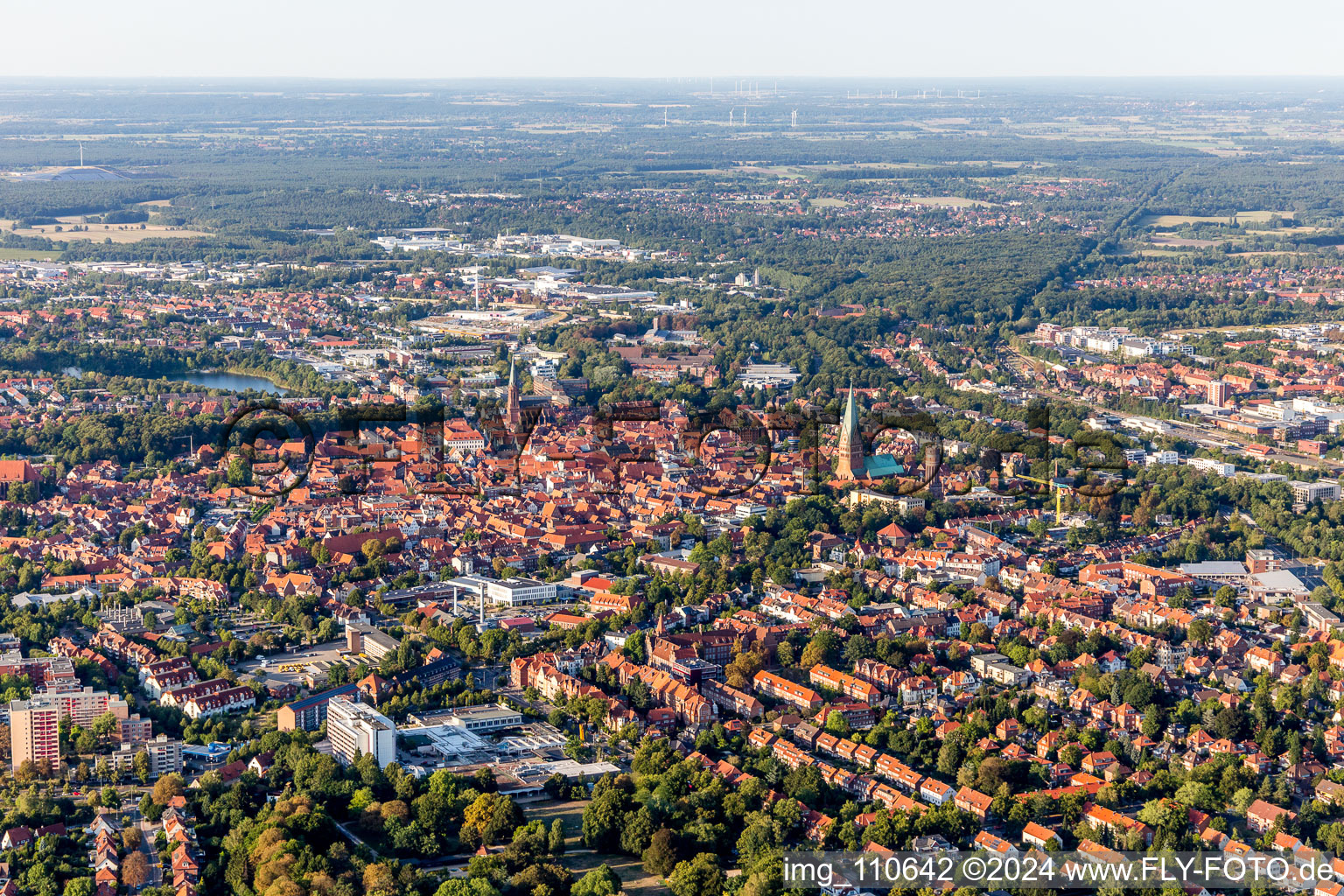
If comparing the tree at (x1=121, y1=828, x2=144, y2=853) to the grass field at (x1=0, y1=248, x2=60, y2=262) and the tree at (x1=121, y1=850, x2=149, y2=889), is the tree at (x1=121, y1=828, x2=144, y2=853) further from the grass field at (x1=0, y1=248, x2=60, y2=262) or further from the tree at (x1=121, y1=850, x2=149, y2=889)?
the grass field at (x1=0, y1=248, x2=60, y2=262)

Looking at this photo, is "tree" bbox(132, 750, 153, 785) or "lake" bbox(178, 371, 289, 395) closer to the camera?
"tree" bbox(132, 750, 153, 785)

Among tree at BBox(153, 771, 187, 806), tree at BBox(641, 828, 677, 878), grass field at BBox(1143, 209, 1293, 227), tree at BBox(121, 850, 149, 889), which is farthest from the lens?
grass field at BBox(1143, 209, 1293, 227)

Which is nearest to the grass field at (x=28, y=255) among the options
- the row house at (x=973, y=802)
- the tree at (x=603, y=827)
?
the tree at (x=603, y=827)

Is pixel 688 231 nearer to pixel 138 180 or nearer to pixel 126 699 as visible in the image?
pixel 138 180

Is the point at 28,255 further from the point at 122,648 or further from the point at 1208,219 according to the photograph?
the point at 122,648

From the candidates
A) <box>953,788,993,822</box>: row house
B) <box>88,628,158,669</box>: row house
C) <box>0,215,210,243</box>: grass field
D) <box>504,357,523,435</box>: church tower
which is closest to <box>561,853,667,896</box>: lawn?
<box>953,788,993,822</box>: row house

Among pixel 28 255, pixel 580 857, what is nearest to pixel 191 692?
pixel 580 857
